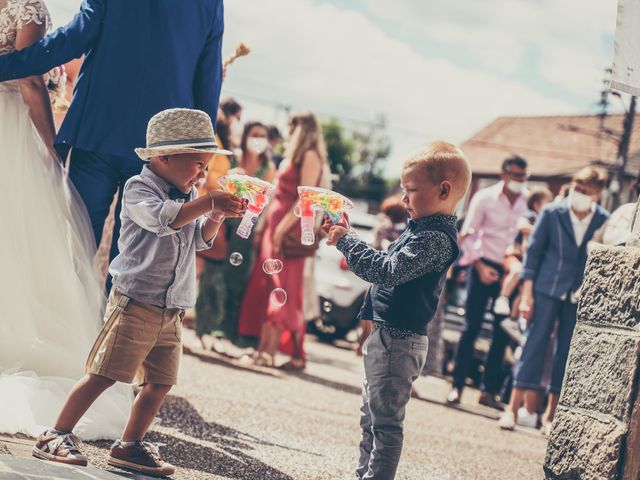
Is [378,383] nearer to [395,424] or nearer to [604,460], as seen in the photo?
[395,424]

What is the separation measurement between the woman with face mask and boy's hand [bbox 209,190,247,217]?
5399mm

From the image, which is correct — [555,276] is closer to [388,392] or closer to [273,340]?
[273,340]

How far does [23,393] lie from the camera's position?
4.29 m

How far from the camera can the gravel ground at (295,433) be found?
452 cm

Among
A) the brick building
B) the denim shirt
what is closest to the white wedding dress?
the denim shirt

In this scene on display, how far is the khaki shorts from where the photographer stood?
3.78 metres

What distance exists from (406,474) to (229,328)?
459 centimetres

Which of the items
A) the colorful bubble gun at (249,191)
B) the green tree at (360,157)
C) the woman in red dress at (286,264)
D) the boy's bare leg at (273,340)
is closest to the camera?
the colorful bubble gun at (249,191)

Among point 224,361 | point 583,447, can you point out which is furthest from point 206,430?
point 224,361

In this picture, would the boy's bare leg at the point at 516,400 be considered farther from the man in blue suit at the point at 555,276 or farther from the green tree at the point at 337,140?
the green tree at the point at 337,140

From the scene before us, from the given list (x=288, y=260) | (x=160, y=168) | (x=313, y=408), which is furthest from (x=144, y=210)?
(x=288, y=260)

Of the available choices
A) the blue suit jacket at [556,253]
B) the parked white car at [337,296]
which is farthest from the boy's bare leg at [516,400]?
the parked white car at [337,296]

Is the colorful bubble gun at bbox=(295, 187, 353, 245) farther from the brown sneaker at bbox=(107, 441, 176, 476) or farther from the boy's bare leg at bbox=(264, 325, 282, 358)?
the boy's bare leg at bbox=(264, 325, 282, 358)

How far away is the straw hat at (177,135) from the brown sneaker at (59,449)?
117 centimetres
